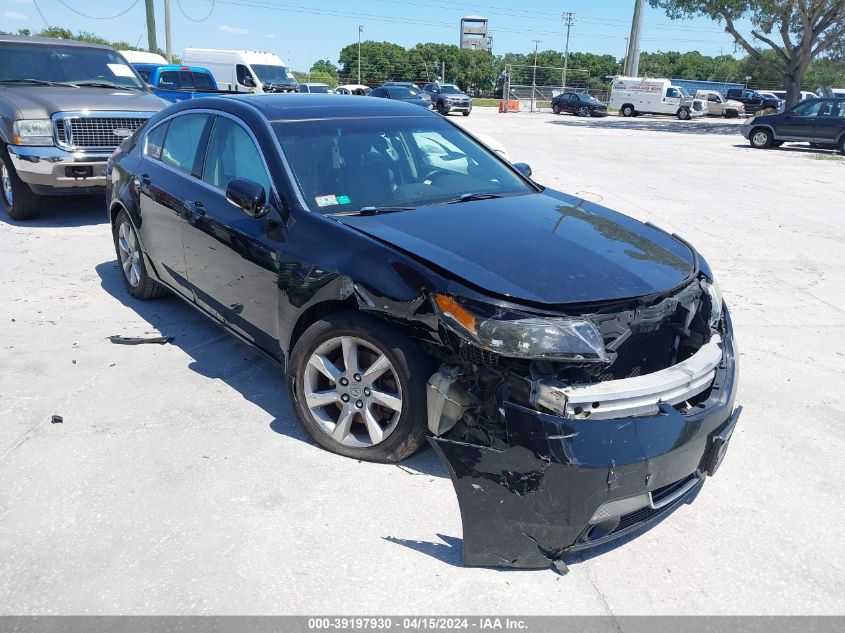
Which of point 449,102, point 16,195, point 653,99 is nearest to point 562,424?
point 16,195

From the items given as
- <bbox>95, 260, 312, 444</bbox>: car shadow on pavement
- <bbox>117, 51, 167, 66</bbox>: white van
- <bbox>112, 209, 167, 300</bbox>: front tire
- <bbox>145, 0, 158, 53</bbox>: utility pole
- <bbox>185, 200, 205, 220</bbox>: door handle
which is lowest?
<bbox>95, 260, 312, 444</bbox>: car shadow on pavement

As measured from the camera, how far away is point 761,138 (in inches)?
902

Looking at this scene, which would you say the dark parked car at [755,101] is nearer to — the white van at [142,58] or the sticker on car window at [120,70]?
the white van at [142,58]

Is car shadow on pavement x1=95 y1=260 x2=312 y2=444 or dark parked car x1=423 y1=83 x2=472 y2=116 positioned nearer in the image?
car shadow on pavement x1=95 y1=260 x2=312 y2=444

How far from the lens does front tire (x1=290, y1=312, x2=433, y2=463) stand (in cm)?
314

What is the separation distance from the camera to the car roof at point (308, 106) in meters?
4.23

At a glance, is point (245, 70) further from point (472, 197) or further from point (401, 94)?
point (472, 197)

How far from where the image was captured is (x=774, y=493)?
11.1ft

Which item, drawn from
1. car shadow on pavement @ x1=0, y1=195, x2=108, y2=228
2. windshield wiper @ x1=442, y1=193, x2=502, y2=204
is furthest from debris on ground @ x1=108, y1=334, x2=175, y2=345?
car shadow on pavement @ x1=0, y1=195, x2=108, y2=228

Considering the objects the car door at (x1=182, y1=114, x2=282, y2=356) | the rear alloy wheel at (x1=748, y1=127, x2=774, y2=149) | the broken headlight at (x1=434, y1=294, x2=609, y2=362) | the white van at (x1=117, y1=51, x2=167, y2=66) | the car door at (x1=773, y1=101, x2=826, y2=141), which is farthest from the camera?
the rear alloy wheel at (x1=748, y1=127, x2=774, y2=149)

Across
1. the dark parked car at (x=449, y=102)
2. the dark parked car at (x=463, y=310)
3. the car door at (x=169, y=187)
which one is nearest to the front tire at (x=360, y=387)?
the dark parked car at (x=463, y=310)

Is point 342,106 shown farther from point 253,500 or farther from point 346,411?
point 253,500

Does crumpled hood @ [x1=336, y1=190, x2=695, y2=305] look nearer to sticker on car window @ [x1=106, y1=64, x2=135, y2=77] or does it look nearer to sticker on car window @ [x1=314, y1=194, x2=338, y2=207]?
sticker on car window @ [x1=314, y1=194, x2=338, y2=207]

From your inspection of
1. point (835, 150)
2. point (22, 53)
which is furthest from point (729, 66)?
point (22, 53)
